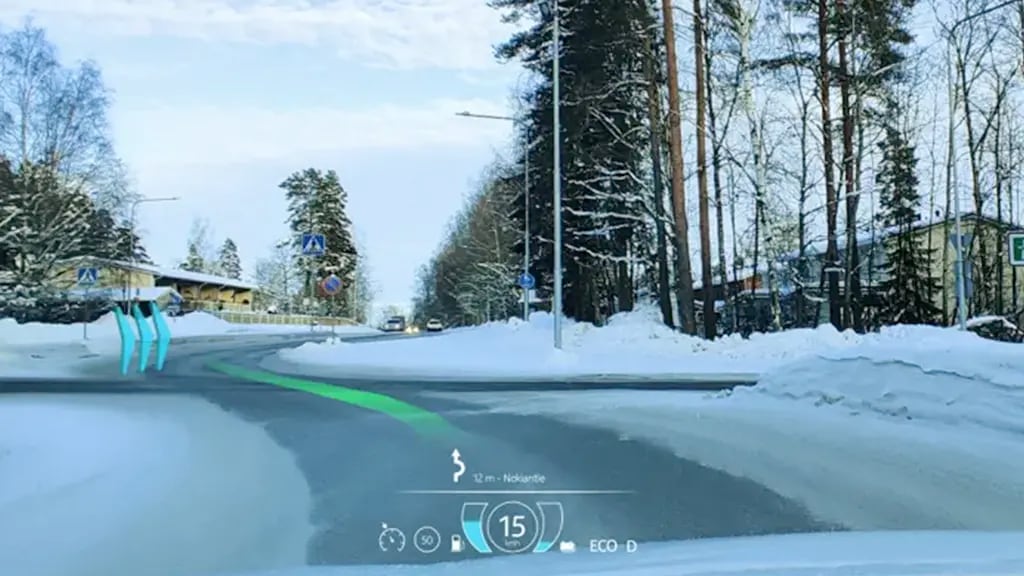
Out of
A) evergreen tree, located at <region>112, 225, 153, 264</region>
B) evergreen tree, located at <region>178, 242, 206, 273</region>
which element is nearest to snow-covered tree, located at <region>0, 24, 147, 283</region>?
evergreen tree, located at <region>112, 225, 153, 264</region>

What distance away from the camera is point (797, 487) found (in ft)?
18.1

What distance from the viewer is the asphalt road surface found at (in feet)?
13.1

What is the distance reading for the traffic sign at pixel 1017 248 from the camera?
404 inches

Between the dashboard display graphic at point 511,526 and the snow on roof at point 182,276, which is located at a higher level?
the snow on roof at point 182,276

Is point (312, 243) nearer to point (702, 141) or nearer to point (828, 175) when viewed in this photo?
point (702, 141)

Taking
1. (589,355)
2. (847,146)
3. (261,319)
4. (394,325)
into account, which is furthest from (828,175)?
(261,319)

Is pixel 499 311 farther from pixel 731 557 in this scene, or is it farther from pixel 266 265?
pixel 731 557

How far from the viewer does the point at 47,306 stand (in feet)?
132

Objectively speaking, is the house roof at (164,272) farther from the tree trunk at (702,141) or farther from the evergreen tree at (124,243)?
the tree trunk at (702,141)

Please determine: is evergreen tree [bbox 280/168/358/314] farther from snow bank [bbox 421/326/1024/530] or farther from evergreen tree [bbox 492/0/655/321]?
snow bank [bbox 421/326/1024/530]

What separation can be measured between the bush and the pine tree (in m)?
88.8
